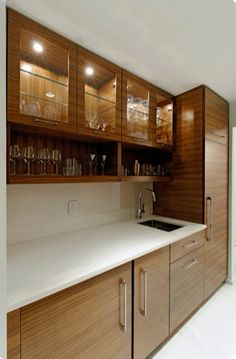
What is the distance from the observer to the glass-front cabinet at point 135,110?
1.53 metres

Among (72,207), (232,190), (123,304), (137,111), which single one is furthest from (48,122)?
(232,190)

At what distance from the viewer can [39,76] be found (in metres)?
1.15

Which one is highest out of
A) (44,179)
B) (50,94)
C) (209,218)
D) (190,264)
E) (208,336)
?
(50,94)

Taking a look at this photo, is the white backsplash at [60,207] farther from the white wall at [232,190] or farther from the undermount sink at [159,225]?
the white wall at [232,190]

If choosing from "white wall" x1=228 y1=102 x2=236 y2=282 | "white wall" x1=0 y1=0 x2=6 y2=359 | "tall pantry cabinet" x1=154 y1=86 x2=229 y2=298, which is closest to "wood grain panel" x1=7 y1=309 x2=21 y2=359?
"white wall" x1=0 y1=0 x2=6 y2=359

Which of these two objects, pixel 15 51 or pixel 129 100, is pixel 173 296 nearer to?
pixel 129 100

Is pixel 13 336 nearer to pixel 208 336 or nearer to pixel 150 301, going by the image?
pixel 150 301

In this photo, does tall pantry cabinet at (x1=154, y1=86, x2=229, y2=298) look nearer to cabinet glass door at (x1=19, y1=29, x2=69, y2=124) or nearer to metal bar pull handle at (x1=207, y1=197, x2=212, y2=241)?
metal bar pull handle at (x1=207, y1=197, x2=212, y2=241)

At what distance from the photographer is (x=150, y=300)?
4.19 ft

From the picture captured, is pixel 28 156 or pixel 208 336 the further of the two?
pixel 208 336

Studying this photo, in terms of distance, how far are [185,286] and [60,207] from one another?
4.09 ft

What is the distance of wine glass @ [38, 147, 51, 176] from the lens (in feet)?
4.37

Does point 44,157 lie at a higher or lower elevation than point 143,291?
higher

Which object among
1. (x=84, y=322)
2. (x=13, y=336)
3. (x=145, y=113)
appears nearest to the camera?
(x=13, y=336)
